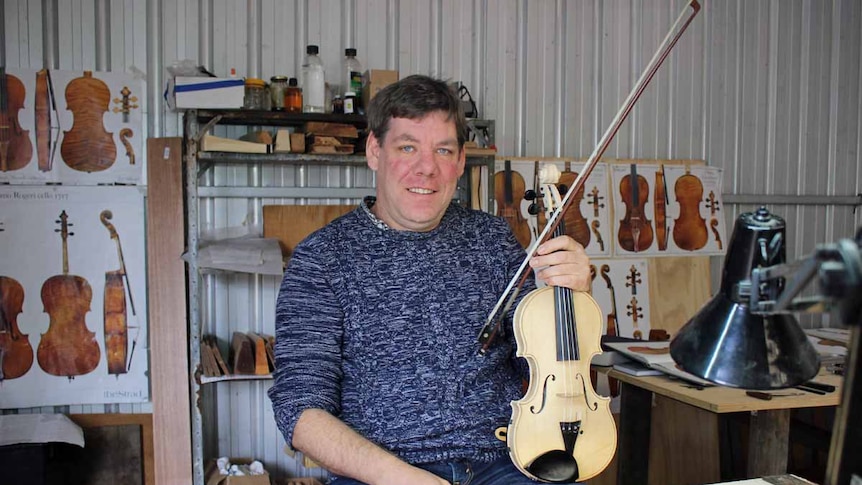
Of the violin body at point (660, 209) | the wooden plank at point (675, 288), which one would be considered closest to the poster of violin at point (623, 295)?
the wooden plank at point (675, 288)

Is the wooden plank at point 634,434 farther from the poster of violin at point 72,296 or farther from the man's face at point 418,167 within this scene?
the poster of violin at point 72,296

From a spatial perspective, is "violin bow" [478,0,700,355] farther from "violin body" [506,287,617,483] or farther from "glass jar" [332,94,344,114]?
"glass jar" [332,94,344,114]

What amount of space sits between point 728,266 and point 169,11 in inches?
118

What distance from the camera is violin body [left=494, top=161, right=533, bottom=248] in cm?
361

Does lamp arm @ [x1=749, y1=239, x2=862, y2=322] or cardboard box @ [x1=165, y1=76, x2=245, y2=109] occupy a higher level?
cardboard box @ [x1=165, y1=76, x2=245, y2=109]

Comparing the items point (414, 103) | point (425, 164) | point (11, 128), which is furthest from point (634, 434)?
point (11, 128)

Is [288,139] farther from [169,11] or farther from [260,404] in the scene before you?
[260,404]

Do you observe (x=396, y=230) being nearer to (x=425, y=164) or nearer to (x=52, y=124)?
(x=425, y=164)

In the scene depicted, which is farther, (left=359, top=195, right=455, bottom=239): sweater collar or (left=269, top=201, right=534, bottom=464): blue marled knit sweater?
(left=359, top=195, right=455, bottom=239): sweater collar

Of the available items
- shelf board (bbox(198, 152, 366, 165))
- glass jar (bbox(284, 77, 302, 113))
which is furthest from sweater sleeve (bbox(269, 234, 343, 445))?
glass jar (bbox(284, 77, 302, 113))

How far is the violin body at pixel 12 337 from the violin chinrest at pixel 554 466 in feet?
8.15

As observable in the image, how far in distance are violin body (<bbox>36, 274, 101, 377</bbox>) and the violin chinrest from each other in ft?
Answer: 7.60

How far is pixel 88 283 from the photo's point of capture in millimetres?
3102

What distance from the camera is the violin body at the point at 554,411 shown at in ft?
5.21
